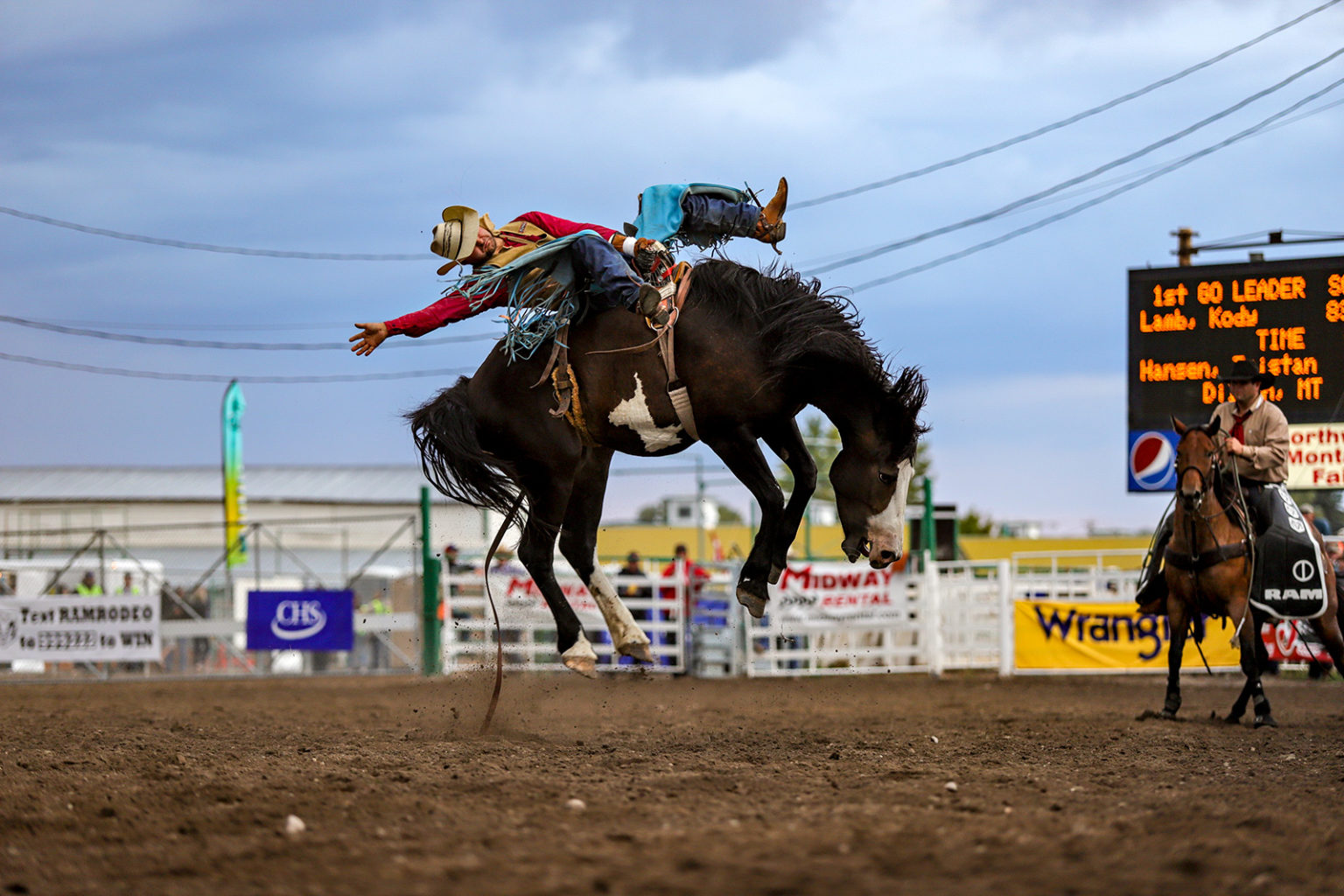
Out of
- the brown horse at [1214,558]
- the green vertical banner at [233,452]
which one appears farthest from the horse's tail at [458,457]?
the green vertical banner at [233,452]

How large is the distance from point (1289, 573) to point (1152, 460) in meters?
4.76

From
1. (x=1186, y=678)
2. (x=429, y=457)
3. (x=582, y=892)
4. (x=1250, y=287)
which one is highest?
(x=1250, y=287)

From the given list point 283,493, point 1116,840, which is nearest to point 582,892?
point 1116,840

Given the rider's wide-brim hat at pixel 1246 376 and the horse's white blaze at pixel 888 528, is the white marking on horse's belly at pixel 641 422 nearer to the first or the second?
the horse's white blaze at pixel 888 528

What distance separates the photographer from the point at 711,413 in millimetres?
6215

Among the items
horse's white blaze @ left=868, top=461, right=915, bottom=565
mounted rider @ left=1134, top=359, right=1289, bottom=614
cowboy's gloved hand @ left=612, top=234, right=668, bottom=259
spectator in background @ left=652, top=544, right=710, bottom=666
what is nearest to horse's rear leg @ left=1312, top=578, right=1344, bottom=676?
mounted rider @ left=1134, top=359, right=1289, bottom=614

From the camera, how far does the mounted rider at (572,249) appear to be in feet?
20.9

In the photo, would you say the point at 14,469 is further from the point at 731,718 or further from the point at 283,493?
the point at 731,718

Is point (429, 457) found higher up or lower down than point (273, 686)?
higher up

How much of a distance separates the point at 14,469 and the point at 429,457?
4945 cm

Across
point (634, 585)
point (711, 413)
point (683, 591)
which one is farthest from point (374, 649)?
point (711, 413)

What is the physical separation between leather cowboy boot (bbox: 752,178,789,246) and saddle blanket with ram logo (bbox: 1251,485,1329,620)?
4290 millimetres

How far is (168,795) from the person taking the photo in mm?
4527

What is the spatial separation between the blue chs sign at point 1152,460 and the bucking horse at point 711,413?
7.59 m
